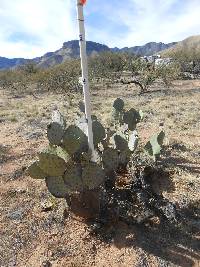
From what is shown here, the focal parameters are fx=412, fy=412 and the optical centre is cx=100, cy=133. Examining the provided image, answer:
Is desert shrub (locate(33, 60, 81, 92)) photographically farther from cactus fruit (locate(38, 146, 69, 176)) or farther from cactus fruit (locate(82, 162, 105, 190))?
cactus fruit (locate(82, 162, 105, 190))

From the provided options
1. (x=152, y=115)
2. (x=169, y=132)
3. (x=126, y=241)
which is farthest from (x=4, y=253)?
(x=152, y=115)

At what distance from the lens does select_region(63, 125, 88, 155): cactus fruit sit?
494 centimetres

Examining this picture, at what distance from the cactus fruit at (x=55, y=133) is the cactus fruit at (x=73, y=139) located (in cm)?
7

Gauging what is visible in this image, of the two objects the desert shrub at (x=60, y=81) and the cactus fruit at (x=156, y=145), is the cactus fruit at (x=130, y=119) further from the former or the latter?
the desert shrub at (x=60, y=81)

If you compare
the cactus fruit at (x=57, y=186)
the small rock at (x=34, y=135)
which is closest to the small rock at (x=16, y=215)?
the cactus fruit at (x=57, y=186)

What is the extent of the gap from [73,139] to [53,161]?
0.39 metres

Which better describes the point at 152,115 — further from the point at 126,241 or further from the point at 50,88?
the point at 50,88

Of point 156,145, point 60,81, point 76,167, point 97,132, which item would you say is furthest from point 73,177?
point 60,81

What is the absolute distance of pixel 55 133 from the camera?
16.4 feet

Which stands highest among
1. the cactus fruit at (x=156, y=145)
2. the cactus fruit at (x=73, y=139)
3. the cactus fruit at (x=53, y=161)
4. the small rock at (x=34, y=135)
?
the cactus fruit at (x=73, y=139)

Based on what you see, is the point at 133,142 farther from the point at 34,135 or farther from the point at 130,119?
the point at 34,135

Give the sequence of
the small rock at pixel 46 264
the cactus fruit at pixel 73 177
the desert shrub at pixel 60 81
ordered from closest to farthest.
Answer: the small rock at pixel 46 264
the cactus fruit at pixel 73 177
the desert shrub at pixel 60 81

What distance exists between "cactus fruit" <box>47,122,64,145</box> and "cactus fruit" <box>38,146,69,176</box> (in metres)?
0.09

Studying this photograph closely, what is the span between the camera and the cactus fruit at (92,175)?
4.88 meters
